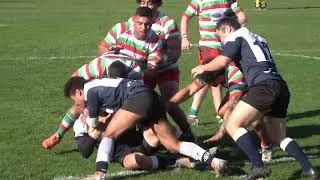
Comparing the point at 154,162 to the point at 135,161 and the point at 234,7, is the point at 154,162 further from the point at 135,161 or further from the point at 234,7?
the point at 234,7

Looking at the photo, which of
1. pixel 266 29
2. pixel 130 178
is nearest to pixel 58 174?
pixel 130 178

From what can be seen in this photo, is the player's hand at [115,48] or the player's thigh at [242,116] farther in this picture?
the player's hand at [115,48]

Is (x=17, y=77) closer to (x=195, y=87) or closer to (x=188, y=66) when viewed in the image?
(x=188, y=66)

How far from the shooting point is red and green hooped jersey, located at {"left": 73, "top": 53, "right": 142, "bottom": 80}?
310 inches

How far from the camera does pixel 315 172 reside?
7070 millimetres

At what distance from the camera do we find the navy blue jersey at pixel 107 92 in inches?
A: 283

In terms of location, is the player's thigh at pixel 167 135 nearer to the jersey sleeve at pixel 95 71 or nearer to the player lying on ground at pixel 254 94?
the player lying on ground at pixel 254 94

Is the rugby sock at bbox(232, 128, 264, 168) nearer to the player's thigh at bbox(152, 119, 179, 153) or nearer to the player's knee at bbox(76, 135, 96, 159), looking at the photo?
the player's thigh at bbox(152, 119, 179, 153)

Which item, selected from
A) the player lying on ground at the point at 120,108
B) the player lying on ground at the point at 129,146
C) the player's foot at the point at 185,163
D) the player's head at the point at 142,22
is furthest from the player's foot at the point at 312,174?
the player's head at the point at 142,22

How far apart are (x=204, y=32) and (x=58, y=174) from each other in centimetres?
386

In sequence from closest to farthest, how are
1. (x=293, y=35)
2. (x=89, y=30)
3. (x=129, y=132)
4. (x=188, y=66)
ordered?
1. (x=129, y=132)
2. (x=188, y=66)
3. (x=293, y=35)
4. (x=89, y=30)

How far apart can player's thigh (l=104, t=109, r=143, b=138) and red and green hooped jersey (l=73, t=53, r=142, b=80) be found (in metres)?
0.80

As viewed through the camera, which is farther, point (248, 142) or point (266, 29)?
point (266, 29)

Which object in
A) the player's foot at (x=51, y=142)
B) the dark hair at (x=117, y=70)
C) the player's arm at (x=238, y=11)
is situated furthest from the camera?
the player's arm at (x=238, y=11)
